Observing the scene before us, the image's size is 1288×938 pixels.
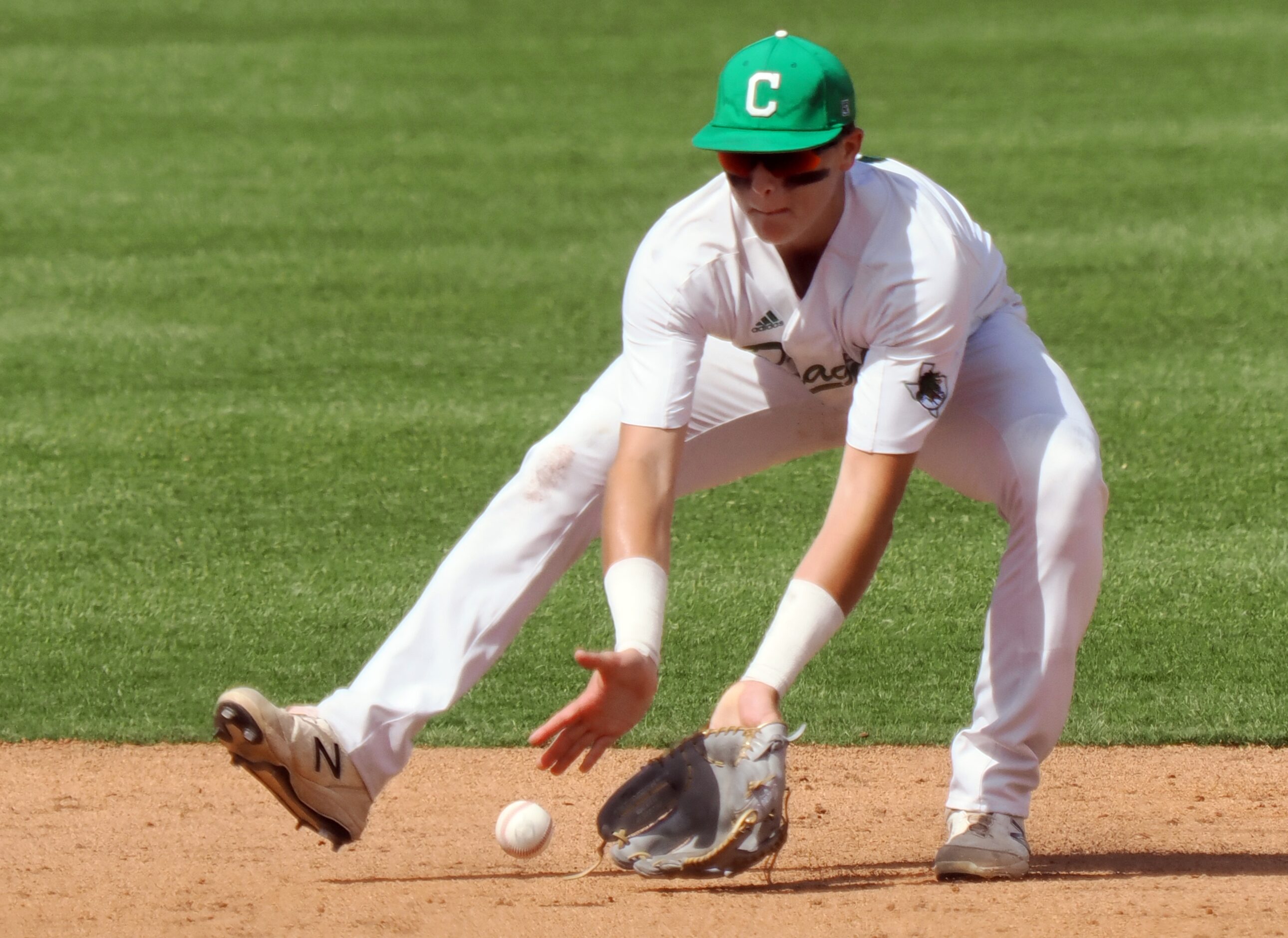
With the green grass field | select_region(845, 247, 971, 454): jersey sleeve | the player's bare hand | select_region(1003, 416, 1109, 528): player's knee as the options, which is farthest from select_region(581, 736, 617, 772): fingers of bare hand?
the green grass field

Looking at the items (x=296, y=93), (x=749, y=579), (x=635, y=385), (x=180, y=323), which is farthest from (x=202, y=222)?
(x=635, y=385)

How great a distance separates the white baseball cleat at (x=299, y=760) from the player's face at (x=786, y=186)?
1.41 m

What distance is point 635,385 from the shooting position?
3.81m

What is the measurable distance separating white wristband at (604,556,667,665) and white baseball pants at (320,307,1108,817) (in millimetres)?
Answer: 410

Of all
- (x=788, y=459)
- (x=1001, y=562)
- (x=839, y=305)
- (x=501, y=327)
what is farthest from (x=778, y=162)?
(x=501, y=327)

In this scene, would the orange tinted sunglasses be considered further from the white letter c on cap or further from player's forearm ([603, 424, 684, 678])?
player's forearm ([603, 424, 684, 678])

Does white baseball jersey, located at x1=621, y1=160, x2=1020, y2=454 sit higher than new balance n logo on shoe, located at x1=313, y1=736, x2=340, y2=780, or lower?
higher

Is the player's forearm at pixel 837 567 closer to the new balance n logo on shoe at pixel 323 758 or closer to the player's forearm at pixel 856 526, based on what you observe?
the player's forearm at pixel 856 526

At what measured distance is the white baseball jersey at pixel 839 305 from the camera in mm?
3688

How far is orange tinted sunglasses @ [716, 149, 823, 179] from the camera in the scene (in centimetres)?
363

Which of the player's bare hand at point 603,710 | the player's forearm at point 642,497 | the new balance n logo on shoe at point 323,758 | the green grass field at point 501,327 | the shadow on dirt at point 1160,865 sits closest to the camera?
the player's bare hand at point 603,710

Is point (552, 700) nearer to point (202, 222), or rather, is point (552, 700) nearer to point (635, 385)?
point (635, 385)

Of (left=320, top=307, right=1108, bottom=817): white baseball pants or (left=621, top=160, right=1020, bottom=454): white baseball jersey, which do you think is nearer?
(left=621, top=160, right=1020, bottom=454): white baseball jersey

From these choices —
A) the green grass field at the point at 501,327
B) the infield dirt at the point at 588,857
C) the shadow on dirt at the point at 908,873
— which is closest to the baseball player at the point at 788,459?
the shadow on dirt at the point at 908,873
